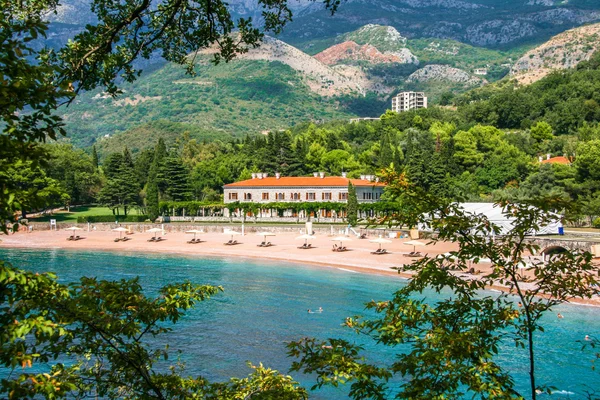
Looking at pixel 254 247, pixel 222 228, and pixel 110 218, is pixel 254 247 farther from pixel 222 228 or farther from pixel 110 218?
pixel 110 218

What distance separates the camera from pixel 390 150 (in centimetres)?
7106

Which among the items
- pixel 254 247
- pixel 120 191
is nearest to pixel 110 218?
A: pixel 120 191

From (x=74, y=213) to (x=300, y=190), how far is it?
28.6 meters

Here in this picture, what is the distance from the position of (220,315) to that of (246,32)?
17.2 metres

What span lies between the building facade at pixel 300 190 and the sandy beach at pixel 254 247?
1232cm

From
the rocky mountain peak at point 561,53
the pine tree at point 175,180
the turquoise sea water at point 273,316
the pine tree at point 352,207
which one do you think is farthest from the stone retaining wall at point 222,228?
the rocky mountain peak at point 561,53

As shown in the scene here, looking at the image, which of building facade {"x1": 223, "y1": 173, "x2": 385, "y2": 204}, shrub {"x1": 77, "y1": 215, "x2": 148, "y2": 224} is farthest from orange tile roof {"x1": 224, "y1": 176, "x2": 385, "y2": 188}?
shrub {"x1": 77, "y1": 215, "x2": 148, "y2": 224}

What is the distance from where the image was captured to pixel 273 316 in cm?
2339

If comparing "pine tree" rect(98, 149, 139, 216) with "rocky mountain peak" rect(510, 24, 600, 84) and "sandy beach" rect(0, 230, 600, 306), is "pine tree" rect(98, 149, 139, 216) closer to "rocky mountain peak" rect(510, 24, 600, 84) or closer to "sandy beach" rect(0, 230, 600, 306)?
"sandy beach" rect(0, 230, 600, 306)

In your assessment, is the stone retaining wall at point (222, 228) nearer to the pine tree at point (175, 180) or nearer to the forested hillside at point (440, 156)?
the forested hillside at point (440, 156)

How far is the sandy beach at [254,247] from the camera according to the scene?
37.5m

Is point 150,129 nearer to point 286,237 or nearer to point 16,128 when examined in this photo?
point 286,237

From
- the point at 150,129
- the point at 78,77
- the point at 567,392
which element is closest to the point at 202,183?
the point at 567,392

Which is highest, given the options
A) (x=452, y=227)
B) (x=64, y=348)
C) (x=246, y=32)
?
(x=246, y=32)
